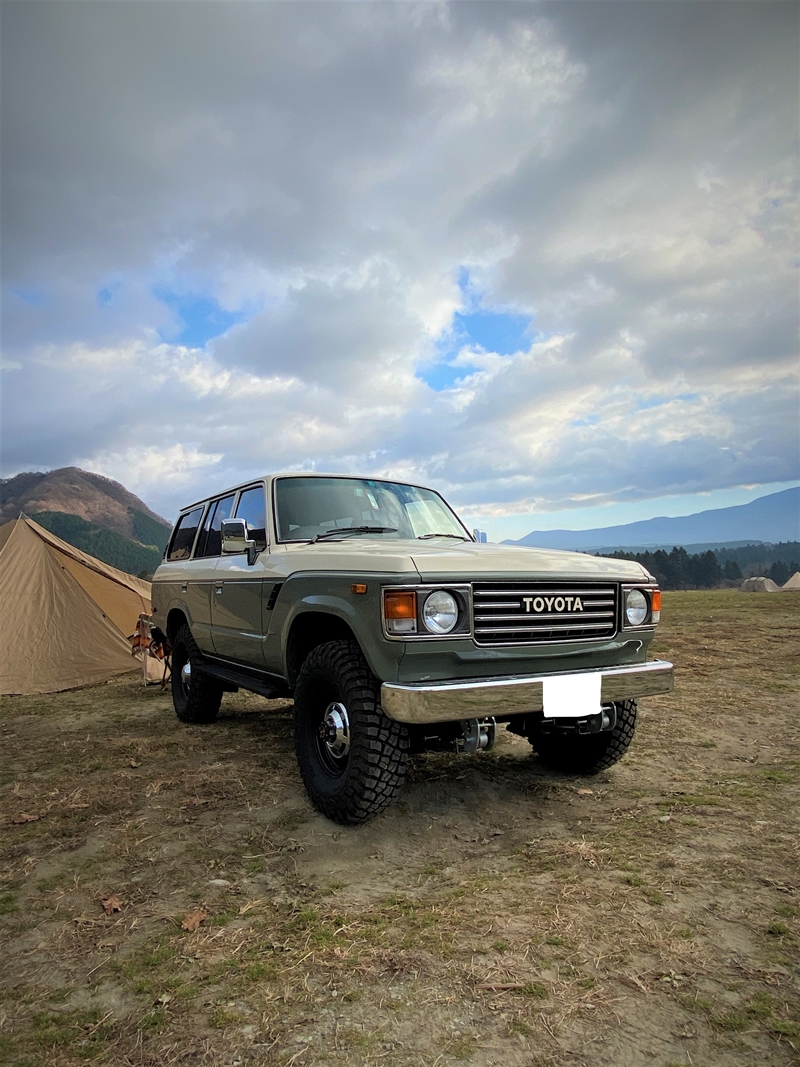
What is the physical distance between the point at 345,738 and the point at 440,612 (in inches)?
35.9

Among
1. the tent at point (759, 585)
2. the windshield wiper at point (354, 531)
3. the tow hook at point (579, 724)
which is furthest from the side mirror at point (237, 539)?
the tent at point (759, 585)

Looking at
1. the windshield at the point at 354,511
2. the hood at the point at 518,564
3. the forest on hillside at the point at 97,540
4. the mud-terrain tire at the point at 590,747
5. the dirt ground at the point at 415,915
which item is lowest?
the dirt ground at the point at 415,915

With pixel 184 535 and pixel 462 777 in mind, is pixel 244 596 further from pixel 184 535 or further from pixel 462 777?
pixel 184 535

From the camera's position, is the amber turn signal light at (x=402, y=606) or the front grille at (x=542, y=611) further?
the front grille at (x=542, y=611)

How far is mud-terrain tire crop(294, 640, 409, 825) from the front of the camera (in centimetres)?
317

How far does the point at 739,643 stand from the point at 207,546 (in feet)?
28.5

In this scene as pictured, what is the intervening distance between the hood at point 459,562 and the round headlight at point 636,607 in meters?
0.09

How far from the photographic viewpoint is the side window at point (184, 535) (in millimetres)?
6434

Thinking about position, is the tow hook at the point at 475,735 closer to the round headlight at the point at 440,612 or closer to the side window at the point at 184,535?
the round headlight at the point at 440,612

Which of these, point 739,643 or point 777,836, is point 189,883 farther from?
point 739,643

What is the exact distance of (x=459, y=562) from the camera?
3215 mm

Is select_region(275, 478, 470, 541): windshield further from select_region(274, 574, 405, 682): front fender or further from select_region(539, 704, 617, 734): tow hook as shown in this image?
select_region(539, 704, 617, 734): tow hook

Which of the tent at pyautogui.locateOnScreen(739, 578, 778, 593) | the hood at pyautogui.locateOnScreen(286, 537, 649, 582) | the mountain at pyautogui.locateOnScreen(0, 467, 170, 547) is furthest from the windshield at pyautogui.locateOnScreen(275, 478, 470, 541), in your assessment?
the mountain at pyautogui.locateOnScreen(0, 467, 170, 547)

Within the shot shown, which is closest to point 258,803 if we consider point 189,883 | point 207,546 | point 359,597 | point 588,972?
point 189,883
